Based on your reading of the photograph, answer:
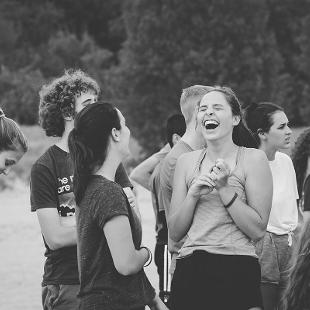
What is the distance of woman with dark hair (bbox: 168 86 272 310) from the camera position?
181 inches

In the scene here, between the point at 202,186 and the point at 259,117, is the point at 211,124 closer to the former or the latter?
the point at 202,186

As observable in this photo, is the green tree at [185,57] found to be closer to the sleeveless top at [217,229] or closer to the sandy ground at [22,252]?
the sandy ground at [22,252]

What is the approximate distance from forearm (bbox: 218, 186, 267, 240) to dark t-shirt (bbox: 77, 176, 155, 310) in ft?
2.18

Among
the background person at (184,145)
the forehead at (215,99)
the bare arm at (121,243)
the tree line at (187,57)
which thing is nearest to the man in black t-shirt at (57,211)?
the bare arm at (121,243)

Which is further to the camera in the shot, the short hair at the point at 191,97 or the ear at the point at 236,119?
the short hair at the point at 191,97

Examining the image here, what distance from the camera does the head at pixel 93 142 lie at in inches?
165

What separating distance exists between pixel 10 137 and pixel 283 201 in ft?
7.94

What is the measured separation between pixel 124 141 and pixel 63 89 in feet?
2.95

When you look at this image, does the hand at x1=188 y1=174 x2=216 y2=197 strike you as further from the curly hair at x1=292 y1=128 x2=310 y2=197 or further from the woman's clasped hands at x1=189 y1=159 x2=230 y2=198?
the curly hair at x1=292 y1=128 x2=310 y2=197

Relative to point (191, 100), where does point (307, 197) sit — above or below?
below

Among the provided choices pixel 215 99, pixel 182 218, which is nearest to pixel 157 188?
pixel 215 99

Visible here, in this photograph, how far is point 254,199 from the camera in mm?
4688

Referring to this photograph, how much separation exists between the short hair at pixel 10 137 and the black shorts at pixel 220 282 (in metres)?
1.14

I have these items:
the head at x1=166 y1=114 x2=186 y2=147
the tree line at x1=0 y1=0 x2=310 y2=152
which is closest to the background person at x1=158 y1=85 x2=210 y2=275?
the head at x1=166 y1=114 x2=186 y2=147
